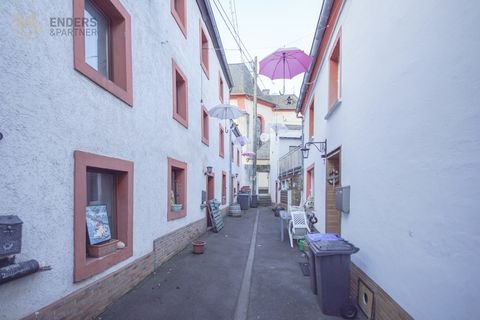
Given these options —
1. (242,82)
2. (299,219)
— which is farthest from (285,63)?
(242,82)

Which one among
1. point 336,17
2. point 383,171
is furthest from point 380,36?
point 336,17

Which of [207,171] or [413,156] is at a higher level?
[413,156]

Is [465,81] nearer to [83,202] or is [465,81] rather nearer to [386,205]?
[386,205]

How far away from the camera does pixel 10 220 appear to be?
239 cm

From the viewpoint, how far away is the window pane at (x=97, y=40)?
4.07 m

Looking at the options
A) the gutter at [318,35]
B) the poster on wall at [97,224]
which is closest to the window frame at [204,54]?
the gutter at [318,35]

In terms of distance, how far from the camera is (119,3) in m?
4.40

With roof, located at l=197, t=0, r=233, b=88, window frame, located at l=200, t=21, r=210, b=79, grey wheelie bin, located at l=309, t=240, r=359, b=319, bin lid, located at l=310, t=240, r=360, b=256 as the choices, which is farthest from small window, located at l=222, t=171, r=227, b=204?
grey wheelie bin, located at l=309, t=240, r=359, b=319

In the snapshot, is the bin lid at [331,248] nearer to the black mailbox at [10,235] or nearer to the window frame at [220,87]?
the black mailbox at [10,235]

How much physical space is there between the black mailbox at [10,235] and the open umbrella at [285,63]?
7406mm

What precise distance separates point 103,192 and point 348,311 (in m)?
4.05

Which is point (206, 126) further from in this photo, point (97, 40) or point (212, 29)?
point (97, 40)

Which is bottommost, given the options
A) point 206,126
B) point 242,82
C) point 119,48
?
point 206,126

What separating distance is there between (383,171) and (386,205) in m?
0.42
